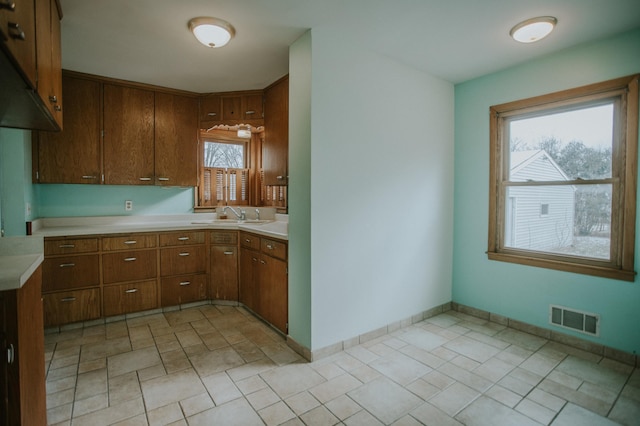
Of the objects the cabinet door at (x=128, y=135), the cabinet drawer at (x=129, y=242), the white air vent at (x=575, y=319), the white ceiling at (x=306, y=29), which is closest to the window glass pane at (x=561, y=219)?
the white air vent at (x=575, y=319)

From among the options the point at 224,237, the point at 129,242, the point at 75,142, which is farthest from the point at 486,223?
the point at 75,142

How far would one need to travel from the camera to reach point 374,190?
290cm

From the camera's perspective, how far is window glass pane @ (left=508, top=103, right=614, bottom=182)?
266 centimetres

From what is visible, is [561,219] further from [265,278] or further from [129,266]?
[129,266]

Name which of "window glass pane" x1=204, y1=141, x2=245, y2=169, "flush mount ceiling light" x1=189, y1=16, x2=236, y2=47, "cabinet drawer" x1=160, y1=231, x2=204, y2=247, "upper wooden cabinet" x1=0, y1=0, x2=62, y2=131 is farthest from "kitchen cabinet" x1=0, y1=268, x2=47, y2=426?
"window glass pane" x1=204, y1=141, x2=245, y2=169

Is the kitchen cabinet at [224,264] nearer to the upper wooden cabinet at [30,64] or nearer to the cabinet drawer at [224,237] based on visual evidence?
the cabinet drawer at [224,237]

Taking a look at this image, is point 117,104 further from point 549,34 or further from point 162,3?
point 549,34

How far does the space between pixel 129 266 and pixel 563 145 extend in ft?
14.5

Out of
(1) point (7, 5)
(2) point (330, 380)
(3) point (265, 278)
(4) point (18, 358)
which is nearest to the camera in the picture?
(1) point (7, 5)

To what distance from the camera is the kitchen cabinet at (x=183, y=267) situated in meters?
3.53

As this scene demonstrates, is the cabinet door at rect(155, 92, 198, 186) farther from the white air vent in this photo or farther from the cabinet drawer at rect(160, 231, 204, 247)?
the white air vent

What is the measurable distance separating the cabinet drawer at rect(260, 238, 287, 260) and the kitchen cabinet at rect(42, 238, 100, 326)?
1.67 meters

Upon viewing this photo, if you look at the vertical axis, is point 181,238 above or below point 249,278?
above

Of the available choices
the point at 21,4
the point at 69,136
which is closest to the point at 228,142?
the point at 69,136
